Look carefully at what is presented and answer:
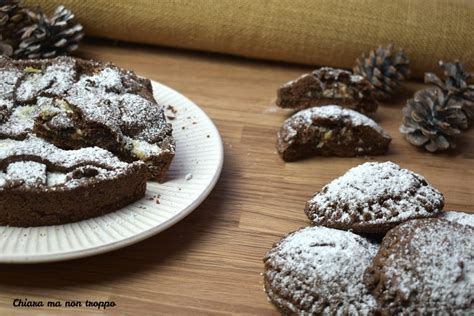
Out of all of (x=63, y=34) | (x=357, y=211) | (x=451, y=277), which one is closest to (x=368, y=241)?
(x=357, y=211)

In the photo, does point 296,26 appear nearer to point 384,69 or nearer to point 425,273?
point 384,69

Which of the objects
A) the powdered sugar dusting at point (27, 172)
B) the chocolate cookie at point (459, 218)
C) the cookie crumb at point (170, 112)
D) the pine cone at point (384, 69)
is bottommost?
the cookie crumb at point (170, 112)

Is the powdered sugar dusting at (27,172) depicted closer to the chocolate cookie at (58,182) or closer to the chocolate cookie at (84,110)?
the chocolate cookie at (58,182)

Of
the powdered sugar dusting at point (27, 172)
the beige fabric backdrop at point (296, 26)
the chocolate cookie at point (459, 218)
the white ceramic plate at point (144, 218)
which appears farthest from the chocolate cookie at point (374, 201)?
the beige fabric backdrop at point (296, 26)

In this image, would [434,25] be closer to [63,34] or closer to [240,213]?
[240,213]

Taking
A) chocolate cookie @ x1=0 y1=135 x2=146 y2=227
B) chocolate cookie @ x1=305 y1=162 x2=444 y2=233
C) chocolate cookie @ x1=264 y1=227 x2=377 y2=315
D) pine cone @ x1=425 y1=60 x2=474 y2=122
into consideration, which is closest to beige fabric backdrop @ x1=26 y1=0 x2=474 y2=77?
pine cone @ x1=425 y1=60 x2=474 y2=122

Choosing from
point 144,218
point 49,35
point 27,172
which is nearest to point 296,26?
point 49,35
